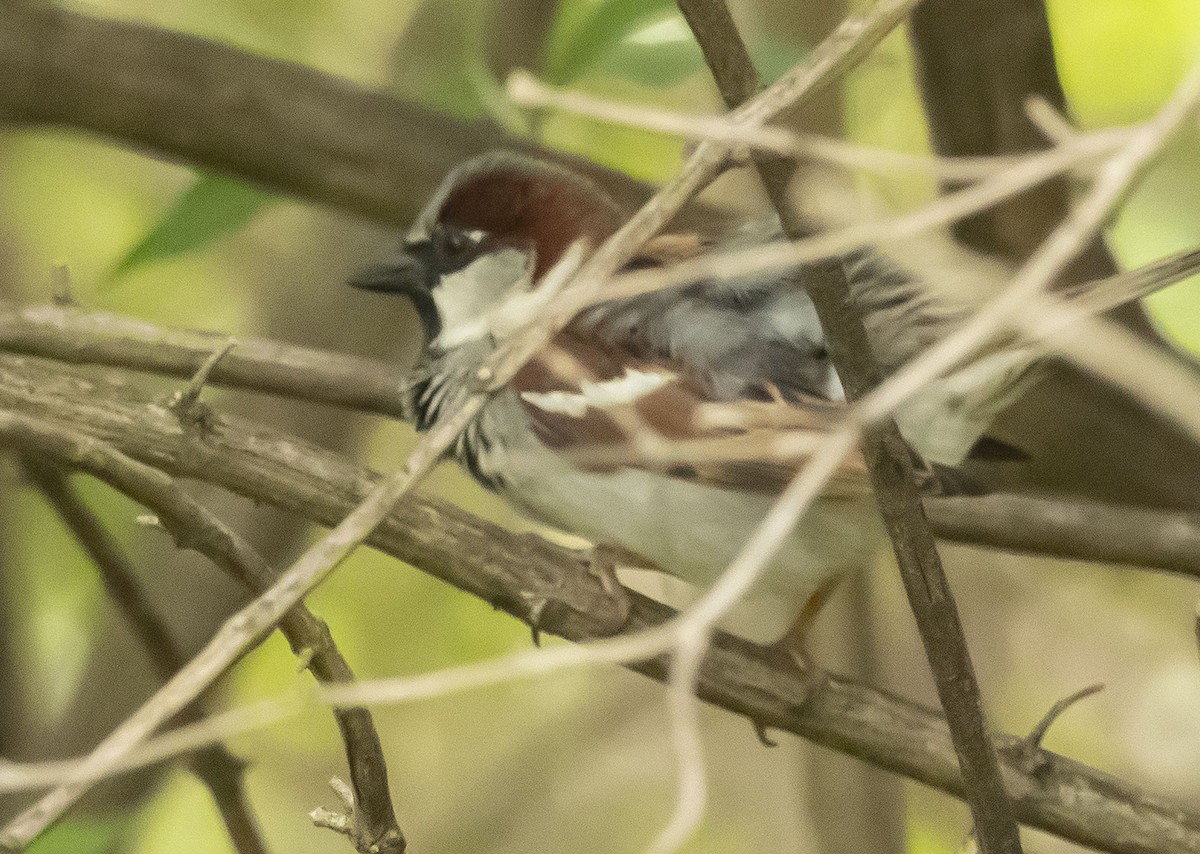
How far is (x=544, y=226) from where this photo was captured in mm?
2117

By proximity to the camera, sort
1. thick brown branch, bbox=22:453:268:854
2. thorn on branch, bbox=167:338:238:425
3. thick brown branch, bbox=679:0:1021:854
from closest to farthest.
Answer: thick brown branch, bbox=679:0:1021:854 → thorn on branch, bbox=167:338:238:425 → thick brown branch, bbox=22:453:268:854

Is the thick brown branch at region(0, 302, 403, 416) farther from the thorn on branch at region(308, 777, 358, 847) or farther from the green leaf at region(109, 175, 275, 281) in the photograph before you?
the thorn on branch at region(308, 777, 358, 847)

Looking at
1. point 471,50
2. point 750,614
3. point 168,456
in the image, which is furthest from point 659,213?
point 750,614

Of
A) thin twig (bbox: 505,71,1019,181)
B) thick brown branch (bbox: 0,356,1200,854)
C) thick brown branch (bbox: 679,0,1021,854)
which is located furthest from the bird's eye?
thin twig (bbox: 505,71,1019,181)

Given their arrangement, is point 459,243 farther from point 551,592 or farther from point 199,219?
point 551,592

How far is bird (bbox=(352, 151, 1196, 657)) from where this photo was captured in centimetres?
170

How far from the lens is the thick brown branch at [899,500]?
94cm

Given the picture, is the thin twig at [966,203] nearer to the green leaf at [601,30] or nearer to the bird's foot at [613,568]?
the bird's foot at [613,568]

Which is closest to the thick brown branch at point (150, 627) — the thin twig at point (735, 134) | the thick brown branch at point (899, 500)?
the thick brown branch at point (899, 500)

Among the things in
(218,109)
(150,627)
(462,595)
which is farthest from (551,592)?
(462,595)

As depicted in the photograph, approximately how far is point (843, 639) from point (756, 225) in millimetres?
779

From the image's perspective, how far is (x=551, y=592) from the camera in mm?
1488

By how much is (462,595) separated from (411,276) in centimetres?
92

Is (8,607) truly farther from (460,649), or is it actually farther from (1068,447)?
(1068,447)
